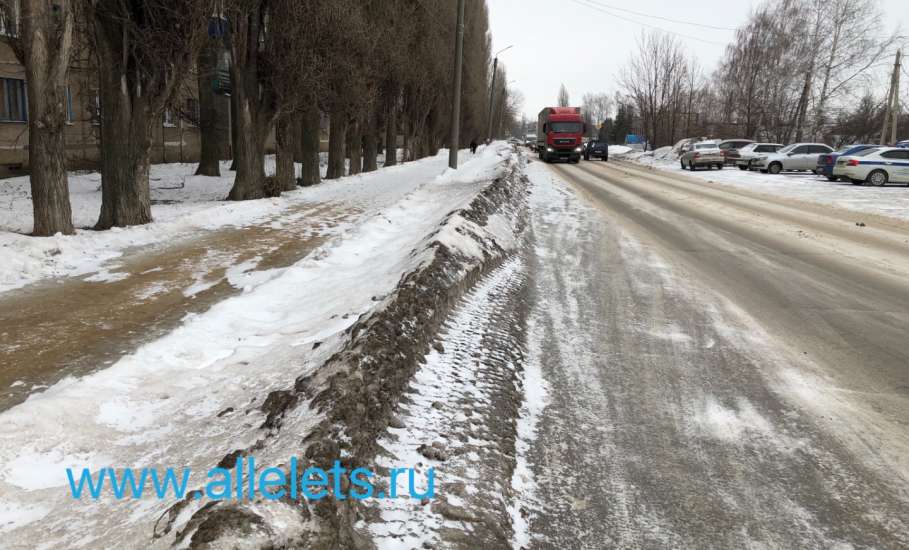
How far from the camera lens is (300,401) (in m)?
3.34

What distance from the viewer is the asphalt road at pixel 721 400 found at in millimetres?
2861

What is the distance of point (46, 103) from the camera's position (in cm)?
796

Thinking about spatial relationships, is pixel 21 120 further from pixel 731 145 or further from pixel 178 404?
pixel 731 145

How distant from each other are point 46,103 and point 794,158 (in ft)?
111

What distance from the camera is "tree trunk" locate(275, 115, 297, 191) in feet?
53.3

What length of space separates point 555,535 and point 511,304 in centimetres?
352

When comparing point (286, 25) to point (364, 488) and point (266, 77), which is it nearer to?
point (266, 77)

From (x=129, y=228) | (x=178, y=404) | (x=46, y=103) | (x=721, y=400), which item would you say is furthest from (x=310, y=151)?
(x=721, y=400)

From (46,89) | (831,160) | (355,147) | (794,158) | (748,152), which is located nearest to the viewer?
(46,89)

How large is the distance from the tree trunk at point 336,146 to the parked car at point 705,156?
73.9 feet

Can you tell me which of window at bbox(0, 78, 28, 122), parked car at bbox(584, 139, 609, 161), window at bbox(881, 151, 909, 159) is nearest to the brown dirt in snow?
window at bbox(0, 78, 28, 122)

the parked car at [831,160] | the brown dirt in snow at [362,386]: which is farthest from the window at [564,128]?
the brown dirt in snow at [362,386]

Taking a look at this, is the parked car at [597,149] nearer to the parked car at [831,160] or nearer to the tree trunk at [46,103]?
the parked car at [831,160]

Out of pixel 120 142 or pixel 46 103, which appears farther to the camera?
pixel 120 142
